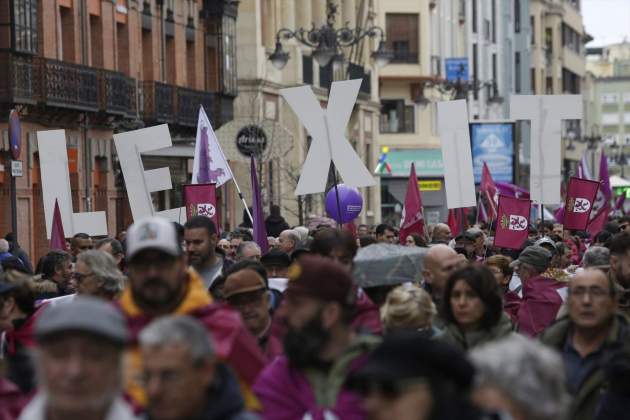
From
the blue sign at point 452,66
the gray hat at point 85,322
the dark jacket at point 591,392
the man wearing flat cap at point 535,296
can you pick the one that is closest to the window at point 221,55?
the blue sign at point 452,66

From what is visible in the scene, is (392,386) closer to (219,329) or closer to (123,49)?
(219,329)

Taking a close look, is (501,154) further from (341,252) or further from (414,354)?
(414,354)

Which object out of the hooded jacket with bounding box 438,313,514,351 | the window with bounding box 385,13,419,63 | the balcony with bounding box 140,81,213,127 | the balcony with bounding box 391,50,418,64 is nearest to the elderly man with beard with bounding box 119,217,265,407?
the hooded jacket with bounding box 438,313,514,351

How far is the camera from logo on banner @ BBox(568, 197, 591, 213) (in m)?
20.1

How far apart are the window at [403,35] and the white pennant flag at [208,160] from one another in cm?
4533

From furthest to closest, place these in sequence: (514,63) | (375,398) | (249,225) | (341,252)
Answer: (514,63)
(249,225)
(341,252)
(375,398)

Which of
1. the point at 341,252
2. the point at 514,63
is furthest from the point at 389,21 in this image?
the point at 341,252

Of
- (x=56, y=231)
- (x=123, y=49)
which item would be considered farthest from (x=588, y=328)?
(x=123, y=49)

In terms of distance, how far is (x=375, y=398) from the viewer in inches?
210

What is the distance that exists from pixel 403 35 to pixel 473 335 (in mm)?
57083

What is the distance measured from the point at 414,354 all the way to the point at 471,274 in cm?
326

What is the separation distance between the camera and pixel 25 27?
98.2 ft

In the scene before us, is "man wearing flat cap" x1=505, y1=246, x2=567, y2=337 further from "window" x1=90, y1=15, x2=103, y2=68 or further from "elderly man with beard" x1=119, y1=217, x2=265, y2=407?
"window" x1=90, y1=15, x2=103, y2=68

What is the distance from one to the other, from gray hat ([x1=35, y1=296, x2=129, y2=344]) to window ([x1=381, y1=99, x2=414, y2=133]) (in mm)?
60785
